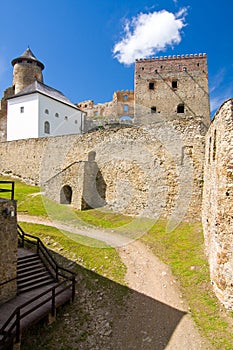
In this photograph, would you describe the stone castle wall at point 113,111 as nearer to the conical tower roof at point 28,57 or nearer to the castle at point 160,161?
the castle at point 160,161

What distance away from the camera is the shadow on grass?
698cm

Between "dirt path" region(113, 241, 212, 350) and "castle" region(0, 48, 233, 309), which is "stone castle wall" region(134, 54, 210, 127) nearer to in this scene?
"castle" region(0, 48, 233, 309)

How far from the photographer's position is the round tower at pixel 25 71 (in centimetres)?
3991

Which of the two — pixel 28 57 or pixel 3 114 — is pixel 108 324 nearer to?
pixel 3 114

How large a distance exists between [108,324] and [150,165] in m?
10.3

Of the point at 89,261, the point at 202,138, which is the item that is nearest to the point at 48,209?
the point at 89,261

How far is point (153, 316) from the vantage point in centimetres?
773

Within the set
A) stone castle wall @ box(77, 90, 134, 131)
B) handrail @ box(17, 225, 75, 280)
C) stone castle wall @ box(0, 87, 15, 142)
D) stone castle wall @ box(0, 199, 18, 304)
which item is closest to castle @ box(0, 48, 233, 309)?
handrail @ box(17, 225, 75, 280)

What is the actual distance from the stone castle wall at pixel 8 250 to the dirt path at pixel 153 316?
11.1 feet

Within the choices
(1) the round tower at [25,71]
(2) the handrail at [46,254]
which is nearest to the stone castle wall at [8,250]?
(2) the handrail at [46,254]

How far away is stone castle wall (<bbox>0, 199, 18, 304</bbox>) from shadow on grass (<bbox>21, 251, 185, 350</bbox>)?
1377 millimetres

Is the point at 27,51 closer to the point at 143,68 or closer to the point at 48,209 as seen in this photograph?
the point at 143,68

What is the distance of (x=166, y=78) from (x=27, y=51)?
24.9 meters

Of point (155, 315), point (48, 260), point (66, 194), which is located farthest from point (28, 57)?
point (155, 315)
